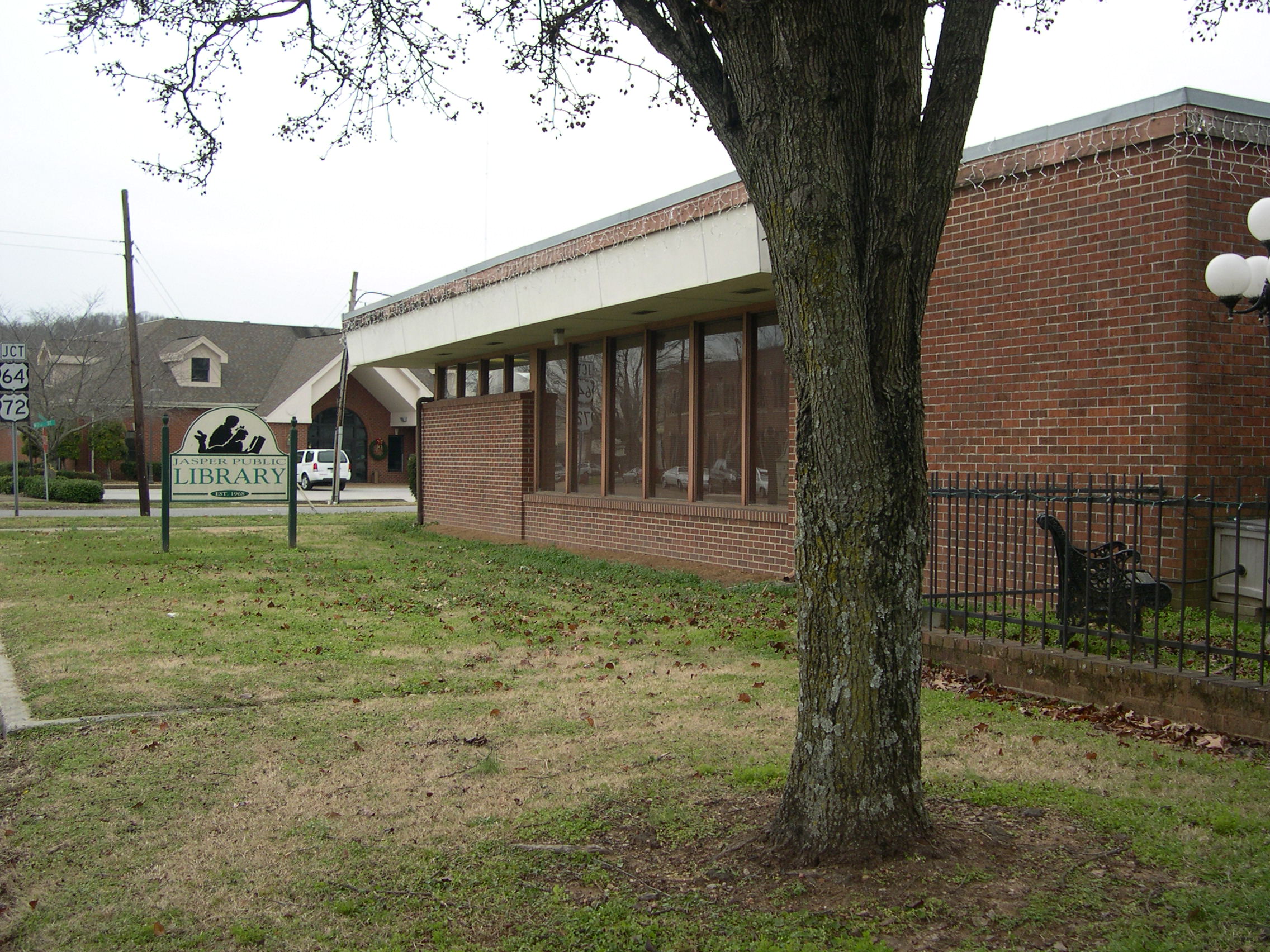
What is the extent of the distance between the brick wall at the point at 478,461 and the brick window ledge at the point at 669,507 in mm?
790

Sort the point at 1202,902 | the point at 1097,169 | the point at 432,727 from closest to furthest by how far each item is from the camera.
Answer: the point at 1202,902, the point at 432,727, the point at 1097,169

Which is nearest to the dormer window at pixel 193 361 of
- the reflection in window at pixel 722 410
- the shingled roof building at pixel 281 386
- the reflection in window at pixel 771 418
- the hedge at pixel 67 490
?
the shingled roof building at pixel 281 386

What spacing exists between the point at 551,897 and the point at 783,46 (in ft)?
10.7

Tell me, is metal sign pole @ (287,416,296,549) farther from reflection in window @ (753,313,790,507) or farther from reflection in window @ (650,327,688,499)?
reflection in window @ (753,313,790,507)

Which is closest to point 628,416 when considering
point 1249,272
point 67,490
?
point 1249,272

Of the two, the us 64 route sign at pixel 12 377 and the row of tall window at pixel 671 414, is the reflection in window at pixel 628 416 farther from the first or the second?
the us 64 route sign at pixel 12 377

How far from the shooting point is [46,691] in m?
6.93

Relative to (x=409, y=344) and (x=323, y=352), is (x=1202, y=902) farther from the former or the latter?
(x=323, y=352)

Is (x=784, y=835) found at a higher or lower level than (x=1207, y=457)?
lower

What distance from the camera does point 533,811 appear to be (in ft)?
15.8

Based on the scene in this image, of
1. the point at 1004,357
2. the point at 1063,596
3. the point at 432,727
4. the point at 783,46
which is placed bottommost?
the point at 432,727

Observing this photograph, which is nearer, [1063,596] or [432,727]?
[432,727]

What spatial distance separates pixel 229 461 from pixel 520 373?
17.1 feet

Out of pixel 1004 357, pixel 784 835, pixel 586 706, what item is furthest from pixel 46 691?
pixel 1004 357
